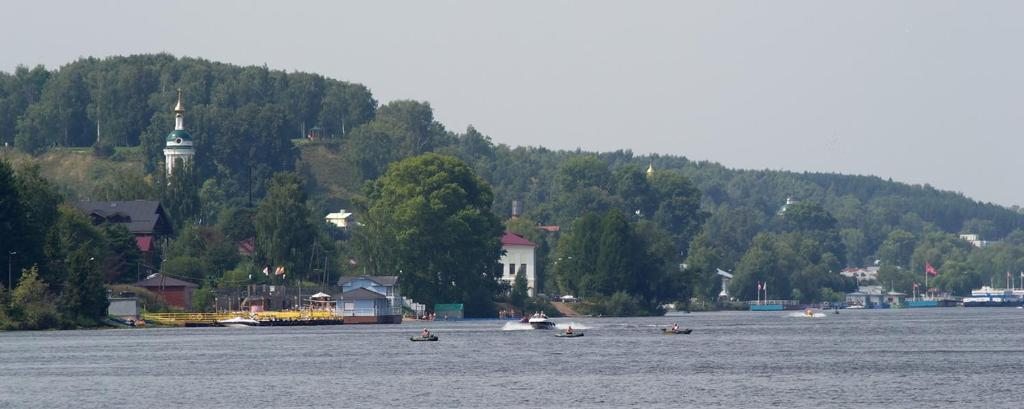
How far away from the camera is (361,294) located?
155m

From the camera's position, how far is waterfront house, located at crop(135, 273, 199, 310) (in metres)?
148

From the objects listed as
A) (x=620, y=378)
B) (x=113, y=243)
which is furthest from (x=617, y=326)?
(x=620, y=378)

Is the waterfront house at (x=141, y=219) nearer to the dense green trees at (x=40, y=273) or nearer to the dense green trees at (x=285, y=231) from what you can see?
the dense green trees at (x=285, y=231)

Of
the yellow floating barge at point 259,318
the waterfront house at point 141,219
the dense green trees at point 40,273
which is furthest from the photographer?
the waterfront house at point 141,219

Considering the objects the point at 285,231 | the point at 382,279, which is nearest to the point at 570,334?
the point at 382,279

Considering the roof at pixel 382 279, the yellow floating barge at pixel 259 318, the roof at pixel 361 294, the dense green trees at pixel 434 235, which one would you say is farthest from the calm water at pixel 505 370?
the dense green trees at pixel 434 235

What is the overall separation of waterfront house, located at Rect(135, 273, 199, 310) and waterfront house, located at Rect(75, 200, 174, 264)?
1217cm

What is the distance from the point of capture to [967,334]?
13400 centimetres

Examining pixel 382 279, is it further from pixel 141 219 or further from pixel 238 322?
pixel 141 219

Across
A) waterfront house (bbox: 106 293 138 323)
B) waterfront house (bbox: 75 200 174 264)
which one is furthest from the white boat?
waterfront house (bbox: 75 200 174 264)

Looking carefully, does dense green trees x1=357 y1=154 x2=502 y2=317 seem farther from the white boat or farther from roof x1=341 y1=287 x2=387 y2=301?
the white boat

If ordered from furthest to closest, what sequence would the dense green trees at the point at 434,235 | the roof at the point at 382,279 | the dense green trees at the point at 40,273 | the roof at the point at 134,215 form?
the roof at the point at 134,215 < the dense green trees at the point at 434,235 < the roof at the point at 382,279 < the dense green trees at the point at 40,273

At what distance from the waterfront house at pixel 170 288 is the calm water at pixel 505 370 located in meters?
17.4

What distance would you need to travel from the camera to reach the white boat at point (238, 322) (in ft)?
473
